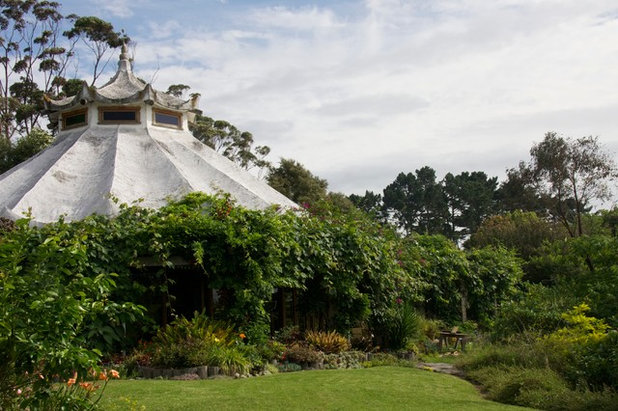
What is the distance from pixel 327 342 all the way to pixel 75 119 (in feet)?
42.2

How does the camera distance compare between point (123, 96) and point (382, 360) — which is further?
point (123, 96)

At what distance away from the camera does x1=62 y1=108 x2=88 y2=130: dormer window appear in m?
20.7

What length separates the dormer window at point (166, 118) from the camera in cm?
2092

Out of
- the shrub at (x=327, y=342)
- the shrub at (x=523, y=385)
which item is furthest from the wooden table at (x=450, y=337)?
the shrub at (x=523, y=385)

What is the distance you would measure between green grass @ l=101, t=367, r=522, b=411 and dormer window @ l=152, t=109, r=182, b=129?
43.2ft

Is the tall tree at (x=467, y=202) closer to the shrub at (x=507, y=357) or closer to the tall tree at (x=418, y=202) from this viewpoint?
→ the tall tree at (x=418, y=202)

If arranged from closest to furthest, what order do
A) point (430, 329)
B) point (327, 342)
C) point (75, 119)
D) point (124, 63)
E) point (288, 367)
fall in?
point (288, 367) → point (327, 342) → point (430, 329) → point (75, 119) → point (124, 63)

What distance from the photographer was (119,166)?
17656mm

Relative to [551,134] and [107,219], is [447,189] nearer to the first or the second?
[551,134]

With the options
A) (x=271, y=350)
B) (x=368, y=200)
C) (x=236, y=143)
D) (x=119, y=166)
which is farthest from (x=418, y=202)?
(x=271, y=350)

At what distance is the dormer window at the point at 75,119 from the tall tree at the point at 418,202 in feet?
158

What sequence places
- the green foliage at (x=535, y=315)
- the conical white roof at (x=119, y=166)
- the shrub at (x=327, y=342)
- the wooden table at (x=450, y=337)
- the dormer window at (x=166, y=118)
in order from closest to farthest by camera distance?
1. the green foliage at (x=535, y=315)
2. the shrub at (x=327, y=342)
3. the wooden table at (x=450, y=337)
4. the conical white roof at (x=119, y=166)
5. the dormer window at (x=166, y=118)

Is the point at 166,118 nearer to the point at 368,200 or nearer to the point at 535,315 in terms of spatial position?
the point at 535,315

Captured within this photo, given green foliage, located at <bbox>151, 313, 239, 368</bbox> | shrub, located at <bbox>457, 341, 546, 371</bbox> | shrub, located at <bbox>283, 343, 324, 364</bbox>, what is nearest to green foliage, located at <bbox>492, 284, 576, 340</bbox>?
shrub, located at <bbox>457, 341, 546, 371</bbox>
